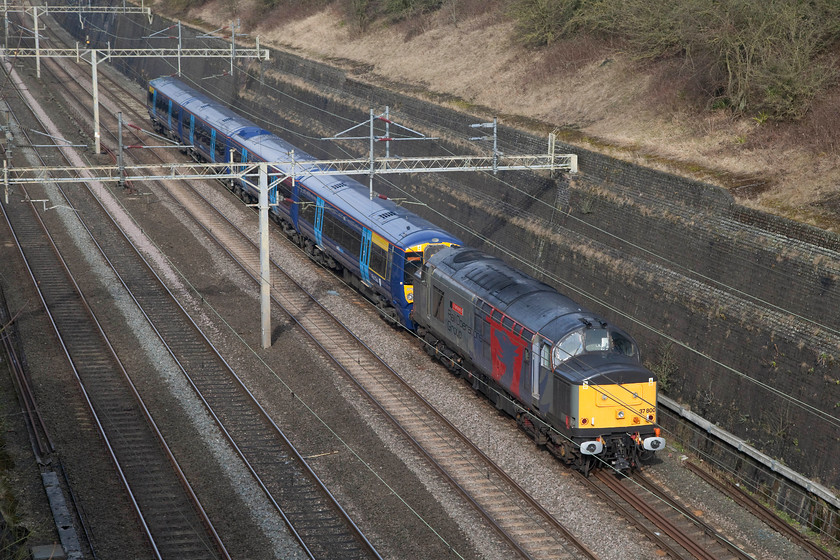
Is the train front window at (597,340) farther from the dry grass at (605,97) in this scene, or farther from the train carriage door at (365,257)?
the train carriage door at (365,257)

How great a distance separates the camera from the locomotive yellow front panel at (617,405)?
727 inches

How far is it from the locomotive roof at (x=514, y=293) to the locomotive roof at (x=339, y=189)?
1995 millimetres

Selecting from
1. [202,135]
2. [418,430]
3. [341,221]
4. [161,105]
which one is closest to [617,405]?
[418,430]

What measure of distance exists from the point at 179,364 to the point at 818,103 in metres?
19.4

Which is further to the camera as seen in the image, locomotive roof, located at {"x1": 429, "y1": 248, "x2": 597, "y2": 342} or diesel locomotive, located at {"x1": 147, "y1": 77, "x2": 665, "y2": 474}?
locomotive roof, located at {"x1": 429, "y1": 248, "x2": 597, "y2": 342}

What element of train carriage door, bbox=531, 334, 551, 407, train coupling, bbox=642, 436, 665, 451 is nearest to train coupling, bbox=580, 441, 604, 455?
train coupling, bbox=642, 436, 665, 451

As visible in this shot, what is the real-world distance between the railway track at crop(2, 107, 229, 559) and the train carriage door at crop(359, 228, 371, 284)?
7742mm

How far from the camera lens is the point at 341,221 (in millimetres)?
29625

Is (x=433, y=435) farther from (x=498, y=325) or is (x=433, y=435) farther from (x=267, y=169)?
(x=267, y=169)

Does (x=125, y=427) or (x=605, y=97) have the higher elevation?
(x=605, y=97)

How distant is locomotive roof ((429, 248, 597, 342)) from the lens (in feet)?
64.3

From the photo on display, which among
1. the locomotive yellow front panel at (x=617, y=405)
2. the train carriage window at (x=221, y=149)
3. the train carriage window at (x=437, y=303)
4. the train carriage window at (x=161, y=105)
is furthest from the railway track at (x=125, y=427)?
the train carriage window at (x=161, y=105)

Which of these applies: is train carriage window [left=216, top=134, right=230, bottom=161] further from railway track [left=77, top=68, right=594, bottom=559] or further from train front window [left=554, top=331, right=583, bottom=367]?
train front window [left=554, top=331, right=583, bottom=367]

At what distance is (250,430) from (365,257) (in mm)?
8308
